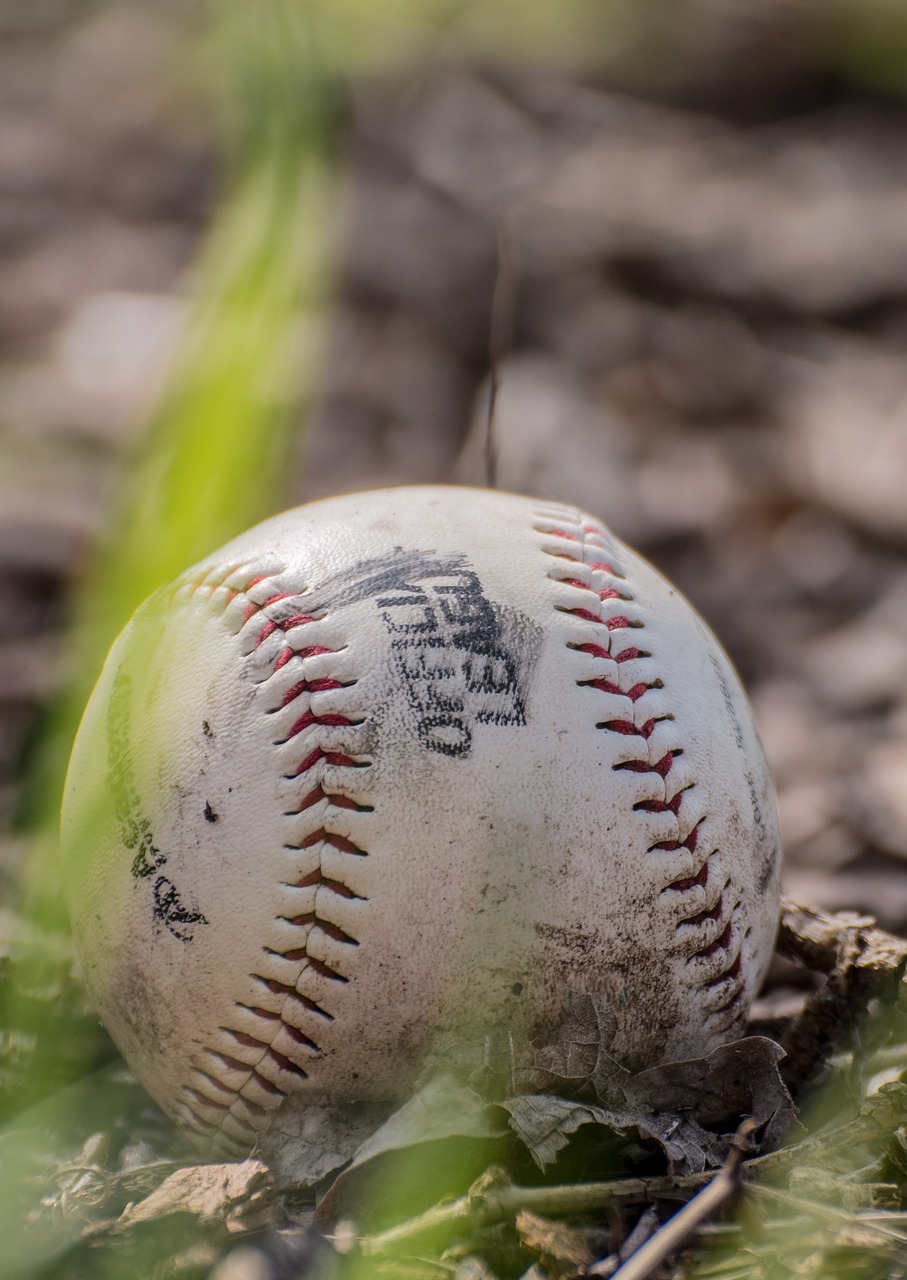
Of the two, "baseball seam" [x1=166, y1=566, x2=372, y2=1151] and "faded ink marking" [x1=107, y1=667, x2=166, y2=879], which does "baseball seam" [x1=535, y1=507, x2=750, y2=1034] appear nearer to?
"baseball seam" [x1=166, y1=566, x2=372, y2=1151]

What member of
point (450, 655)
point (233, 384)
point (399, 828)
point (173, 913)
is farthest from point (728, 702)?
point (233, 384)

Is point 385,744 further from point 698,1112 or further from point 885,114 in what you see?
point 885,114

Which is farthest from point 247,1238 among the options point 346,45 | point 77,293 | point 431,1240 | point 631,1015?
point 346,45

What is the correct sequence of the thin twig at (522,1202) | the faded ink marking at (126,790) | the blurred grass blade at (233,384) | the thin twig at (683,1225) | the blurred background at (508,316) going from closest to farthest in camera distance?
the thin twig at (683,1225) → the thin twig at (522,1202) → the faded ink marking at (126,790) → the blurred grass blade at (233,384) → the blurred background at (508,316)

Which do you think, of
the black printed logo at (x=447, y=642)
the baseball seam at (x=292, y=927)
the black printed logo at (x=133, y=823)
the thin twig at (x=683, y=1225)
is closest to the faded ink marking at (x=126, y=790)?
the black printed logo at (x=133, y=823)

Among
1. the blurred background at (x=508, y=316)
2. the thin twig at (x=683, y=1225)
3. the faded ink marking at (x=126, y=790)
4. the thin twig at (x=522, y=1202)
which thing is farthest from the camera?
the blurred background at (x=508, y=316)

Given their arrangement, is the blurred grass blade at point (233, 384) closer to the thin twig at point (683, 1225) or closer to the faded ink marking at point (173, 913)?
the faded ink marking at point (173, 913)

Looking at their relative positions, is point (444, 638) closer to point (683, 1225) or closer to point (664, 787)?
point (664, 787)

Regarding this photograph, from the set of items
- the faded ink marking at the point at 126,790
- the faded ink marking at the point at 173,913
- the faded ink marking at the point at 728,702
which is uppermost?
the faded ink marking at the point at 728,702
